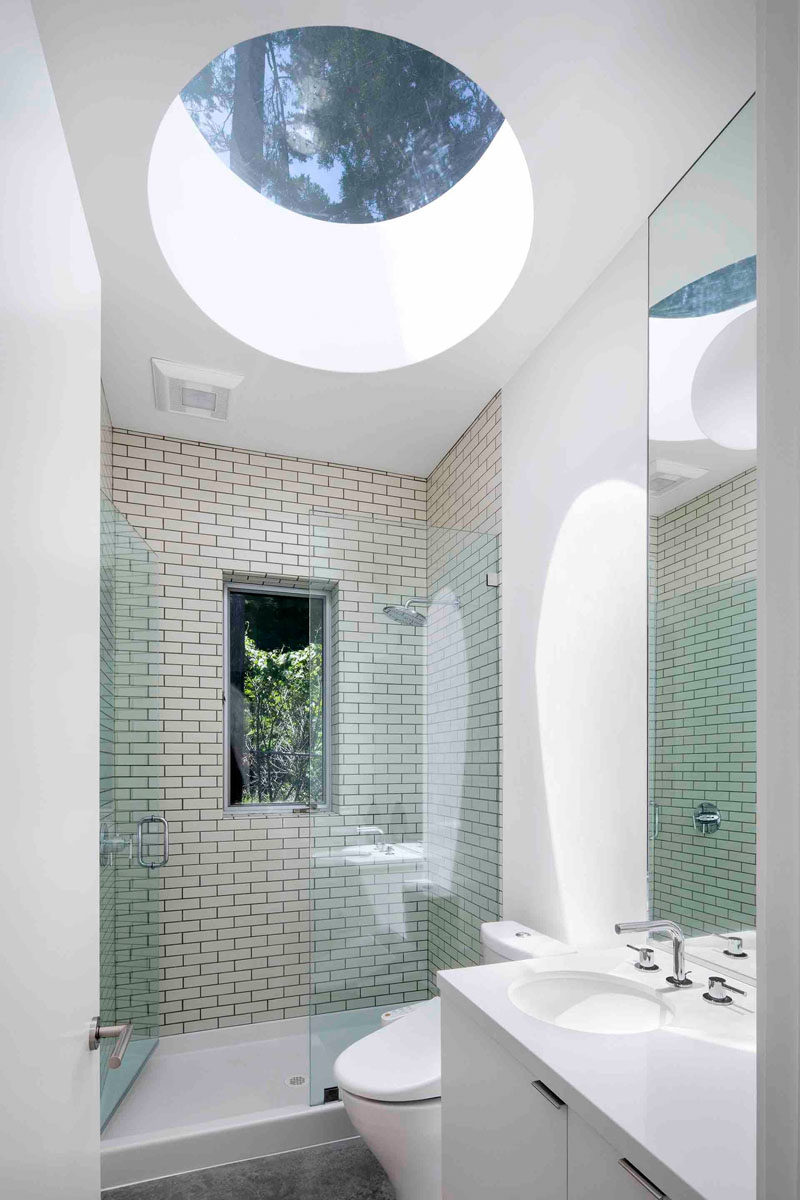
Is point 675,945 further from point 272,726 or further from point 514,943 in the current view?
point 272,726

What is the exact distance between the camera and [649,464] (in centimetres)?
196

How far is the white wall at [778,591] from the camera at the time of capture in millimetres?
591

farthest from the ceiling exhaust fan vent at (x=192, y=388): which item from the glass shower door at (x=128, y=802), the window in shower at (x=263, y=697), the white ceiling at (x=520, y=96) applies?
the window in shower at (x=263, y=697)

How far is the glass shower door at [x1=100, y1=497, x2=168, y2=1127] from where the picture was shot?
2537mm

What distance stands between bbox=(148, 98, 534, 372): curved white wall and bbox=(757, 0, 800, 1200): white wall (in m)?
1.77

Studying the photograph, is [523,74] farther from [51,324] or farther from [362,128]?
[51,324]

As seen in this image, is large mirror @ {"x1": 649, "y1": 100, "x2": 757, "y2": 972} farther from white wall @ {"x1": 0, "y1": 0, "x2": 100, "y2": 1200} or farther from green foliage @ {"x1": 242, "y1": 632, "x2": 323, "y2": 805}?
green foliage @ {"x1": 242, "y1": 632, "x2": 323, "y2": 805}

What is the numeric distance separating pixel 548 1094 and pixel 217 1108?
2.12 metres

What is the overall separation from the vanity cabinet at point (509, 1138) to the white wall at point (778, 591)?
0.51m

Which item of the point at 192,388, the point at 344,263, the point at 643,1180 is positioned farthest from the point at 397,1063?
the point at 344,263

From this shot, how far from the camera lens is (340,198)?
8.67 ft

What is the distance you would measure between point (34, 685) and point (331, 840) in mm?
2170

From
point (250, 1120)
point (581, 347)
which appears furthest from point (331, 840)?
point (581, 347)

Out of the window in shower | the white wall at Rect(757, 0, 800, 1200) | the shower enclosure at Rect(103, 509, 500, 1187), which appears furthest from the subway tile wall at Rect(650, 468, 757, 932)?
the window in shower
